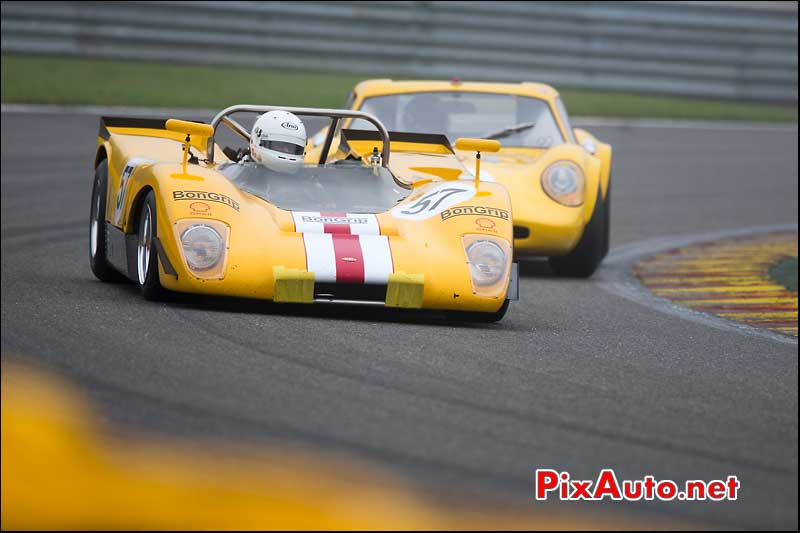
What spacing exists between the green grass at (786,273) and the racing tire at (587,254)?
3.84ft

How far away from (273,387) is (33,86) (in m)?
13.0

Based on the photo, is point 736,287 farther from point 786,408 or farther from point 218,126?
point 786,408

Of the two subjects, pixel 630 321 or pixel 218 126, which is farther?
pixel 218 126

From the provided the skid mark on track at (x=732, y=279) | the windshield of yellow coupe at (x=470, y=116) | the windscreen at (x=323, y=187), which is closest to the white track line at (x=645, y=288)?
the skid mark on track at (x=732, y=279)

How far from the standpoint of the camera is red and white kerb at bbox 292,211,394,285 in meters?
6.11

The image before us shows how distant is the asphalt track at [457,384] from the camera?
3969mm

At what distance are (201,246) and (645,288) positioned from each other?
368cm

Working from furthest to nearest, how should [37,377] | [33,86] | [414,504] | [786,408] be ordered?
1. [33,86]
2. [786,408]
3. [37,377]
4. [414,504]

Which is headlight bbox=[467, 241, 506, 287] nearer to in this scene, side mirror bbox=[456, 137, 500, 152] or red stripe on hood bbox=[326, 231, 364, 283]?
red stripe on hood bbox=[326, 231, 364, 283]

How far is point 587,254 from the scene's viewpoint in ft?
29.8

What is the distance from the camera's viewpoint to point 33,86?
16812 mm

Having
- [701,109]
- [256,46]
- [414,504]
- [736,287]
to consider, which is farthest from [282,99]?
[414,504]

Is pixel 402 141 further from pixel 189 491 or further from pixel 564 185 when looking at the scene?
pixel 189 491

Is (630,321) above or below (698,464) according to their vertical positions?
below
